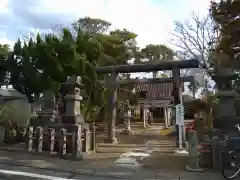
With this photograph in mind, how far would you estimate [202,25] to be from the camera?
912 inches

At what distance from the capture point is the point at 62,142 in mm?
9508

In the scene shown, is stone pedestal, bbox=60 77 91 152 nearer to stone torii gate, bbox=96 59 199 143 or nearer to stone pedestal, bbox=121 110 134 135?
stone torii gate, bbox=96 59 199 143

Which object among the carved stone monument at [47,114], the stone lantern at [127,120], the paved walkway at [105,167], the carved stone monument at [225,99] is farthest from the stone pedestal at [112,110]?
the carved stone monument at [225,99]

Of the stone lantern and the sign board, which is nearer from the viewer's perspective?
the sign board

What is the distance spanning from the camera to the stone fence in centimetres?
944

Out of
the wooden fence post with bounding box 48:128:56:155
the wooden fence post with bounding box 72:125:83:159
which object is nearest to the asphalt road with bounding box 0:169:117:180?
the wooden fence post with bounding box 72:125:83:159

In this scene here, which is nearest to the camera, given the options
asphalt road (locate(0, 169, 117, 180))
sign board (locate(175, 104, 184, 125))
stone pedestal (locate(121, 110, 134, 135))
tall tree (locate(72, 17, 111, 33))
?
asphalt road (locate(0, 169, 117, 180))

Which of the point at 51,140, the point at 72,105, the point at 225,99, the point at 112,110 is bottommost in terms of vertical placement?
the point at 51,140

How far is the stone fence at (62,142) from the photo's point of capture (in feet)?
31.0

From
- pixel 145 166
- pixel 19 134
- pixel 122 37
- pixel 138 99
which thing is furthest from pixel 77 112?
pixel 138 99

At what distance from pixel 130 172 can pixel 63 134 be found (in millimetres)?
3128

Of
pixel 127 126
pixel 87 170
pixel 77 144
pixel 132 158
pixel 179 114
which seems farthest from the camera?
pixel 127 126

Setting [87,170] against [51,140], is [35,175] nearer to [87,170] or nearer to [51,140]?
[87,170]

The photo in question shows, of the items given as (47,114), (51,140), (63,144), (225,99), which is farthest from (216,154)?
(47,114)
